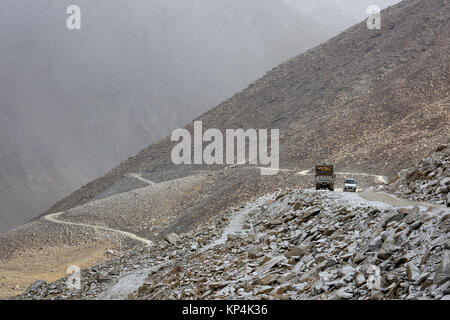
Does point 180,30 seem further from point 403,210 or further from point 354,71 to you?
point 403,210

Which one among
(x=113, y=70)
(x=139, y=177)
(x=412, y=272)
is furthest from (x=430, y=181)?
(x=113, y=70)

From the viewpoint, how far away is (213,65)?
602 ft

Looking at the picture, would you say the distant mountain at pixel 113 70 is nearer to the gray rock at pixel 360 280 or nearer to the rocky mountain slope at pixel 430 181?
the rocky mountain slope at pixel 430 181

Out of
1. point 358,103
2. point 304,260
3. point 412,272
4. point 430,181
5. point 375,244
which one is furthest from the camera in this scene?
point 358,103

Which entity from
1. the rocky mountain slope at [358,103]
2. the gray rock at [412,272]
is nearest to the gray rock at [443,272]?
the gray rock at [412,272]

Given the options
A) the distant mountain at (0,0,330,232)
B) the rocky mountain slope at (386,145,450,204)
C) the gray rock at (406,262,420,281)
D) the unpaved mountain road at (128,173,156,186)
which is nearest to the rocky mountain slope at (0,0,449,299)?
the gray rock at (406,262,420,281)

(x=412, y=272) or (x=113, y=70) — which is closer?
(x=412, y=272)

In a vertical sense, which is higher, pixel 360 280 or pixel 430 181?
pixel 430 181

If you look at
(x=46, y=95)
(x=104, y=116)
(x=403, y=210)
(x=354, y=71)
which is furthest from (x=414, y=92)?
(x=46, y=95)

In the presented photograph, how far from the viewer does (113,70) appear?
568 ft

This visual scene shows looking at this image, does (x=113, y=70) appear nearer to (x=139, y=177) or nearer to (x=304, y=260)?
(x=139, y=177)

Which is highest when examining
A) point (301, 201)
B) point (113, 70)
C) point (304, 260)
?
point (113, 70)

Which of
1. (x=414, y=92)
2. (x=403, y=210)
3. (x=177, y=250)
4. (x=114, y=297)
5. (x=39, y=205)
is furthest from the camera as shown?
(x=39, y=205)

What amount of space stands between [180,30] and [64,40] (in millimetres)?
38904
